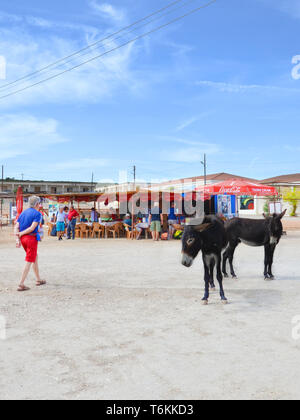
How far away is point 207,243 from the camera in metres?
6.01

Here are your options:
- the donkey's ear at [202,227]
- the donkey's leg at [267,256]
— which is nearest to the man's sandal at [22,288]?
the donkey's ear at [202,227]

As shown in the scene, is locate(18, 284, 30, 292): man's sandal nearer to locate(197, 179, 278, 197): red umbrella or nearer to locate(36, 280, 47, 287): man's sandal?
locate(36, 280, 47, 287): man's sandal

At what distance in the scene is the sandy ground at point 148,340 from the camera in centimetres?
305

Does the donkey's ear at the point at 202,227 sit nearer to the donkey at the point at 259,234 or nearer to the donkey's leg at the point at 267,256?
the donkey at the point at 259,234

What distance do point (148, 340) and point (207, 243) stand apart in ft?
7.35

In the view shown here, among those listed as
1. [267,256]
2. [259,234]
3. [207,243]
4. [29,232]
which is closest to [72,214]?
[29,232]

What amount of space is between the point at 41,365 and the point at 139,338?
3.79 feet

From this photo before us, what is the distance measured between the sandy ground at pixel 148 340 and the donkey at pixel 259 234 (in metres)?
0.48

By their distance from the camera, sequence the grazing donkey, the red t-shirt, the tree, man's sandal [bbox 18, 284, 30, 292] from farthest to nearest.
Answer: the tree
the red t-shirt
man's sandal [bbox 18, 284, 30, 292]
the grazing donkey

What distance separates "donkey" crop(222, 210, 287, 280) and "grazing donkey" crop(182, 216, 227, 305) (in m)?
1.73

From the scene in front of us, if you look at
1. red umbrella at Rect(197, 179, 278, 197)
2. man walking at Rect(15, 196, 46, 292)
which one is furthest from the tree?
man walking at Rect(15, 196, 46, 292)

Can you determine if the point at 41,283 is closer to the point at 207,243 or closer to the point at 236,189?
the point at 207,243

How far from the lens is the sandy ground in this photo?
10.0 feet
